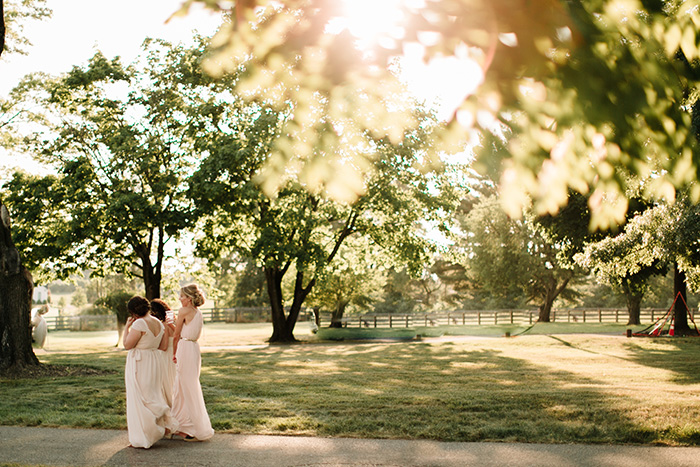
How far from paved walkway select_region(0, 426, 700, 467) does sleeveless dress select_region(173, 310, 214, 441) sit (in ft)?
0.63

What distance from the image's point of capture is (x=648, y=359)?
63.1 ft

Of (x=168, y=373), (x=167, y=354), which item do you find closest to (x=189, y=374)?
(x=168, y=373)

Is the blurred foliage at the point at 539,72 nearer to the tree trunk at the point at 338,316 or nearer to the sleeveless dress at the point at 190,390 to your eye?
the sleeveless dress at the point at 190,390

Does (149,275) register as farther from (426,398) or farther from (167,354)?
(167,354)

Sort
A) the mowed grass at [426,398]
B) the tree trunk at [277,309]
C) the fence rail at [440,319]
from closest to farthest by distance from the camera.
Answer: the mowed grass at [426,398], the tree trunk at [277,309], the fence rail at [440,319]

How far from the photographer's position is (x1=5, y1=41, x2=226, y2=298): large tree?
25.4 meters

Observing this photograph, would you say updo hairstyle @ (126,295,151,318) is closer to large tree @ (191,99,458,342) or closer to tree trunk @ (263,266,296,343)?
large tree @ (191,99,458,342)

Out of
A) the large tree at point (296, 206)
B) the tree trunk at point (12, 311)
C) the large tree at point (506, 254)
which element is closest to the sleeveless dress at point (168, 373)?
the tree trunk at point (12, 311)

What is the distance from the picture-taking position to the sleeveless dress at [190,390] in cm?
800

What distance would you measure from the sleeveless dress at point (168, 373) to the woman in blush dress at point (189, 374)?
0.35ft

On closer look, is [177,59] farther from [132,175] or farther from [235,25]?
[235,25]

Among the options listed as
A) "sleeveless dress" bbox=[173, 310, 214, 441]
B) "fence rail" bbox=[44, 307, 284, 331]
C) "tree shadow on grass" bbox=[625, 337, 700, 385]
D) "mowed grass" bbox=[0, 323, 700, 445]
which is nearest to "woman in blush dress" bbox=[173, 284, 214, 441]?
"sleeveless dress" bbox=[173, 310, 214, 441]

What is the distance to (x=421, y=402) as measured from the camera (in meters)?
10.4

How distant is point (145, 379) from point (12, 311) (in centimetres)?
819
